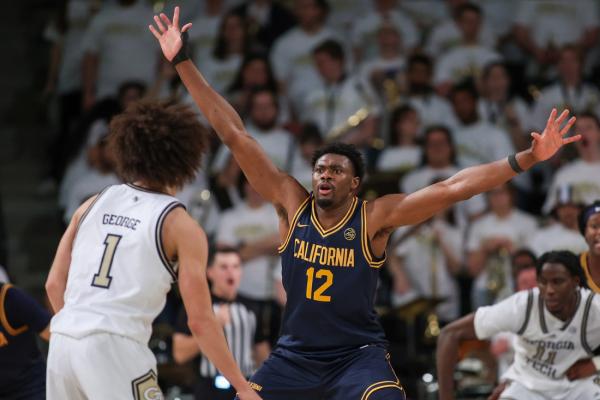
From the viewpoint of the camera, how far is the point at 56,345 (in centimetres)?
544

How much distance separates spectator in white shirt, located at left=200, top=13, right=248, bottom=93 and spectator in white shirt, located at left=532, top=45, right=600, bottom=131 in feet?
10.6

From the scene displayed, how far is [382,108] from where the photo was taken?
12328mm

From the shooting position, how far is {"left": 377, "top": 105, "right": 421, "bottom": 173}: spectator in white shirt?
1160cm

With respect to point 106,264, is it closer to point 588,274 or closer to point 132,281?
point 132,281

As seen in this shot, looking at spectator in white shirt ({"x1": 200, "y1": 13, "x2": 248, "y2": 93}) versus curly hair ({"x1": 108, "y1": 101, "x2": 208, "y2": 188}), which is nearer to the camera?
curly hair ({"x1": 108, "y1": 101, "x2": 208, "y2": 188})

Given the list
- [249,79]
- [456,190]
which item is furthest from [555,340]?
[249,79]

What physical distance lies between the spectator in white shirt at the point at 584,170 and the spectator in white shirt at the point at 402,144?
1413 millimetres

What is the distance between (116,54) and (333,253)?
22.9ft

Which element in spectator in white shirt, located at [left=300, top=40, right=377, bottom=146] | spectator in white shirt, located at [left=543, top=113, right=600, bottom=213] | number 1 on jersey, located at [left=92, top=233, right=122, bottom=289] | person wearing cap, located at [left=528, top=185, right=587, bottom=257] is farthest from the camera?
spectator in white shirt, located at [left=300, top=40, right=377, bottom=146]

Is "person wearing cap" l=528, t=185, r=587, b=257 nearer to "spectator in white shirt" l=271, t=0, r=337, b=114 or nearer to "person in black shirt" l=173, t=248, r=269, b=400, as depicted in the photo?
"person in black shirt" l=173, t=248, r=269, b=400

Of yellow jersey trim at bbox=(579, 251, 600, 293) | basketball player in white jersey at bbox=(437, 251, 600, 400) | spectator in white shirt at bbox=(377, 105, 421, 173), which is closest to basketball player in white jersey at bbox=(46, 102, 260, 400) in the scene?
basketball player in white jersey at bbox=(437, 251, 600, 400)

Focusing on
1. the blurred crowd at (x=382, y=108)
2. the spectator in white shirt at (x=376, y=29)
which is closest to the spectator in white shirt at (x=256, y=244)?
the blurred crowd at (x=382, y=108)

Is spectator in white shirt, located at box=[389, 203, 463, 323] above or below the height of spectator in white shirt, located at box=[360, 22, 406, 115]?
below

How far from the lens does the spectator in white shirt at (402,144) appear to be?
11.6m
